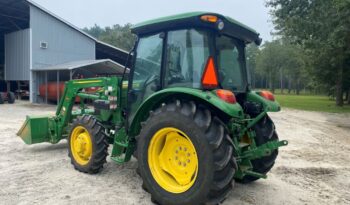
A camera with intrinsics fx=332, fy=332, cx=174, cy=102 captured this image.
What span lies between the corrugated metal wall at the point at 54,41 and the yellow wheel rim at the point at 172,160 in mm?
19180

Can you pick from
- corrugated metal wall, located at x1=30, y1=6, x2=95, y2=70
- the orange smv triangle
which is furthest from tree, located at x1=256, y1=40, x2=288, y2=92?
the orange smv triangle

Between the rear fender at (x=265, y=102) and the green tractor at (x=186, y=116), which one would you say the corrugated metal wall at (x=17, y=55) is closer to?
the green tractor at (x=186, y=116)

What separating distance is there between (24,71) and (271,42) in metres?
44.6

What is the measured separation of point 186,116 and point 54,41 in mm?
20146

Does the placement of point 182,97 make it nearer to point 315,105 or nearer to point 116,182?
point 116,182

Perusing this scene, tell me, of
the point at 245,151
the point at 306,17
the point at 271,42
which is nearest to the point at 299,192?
the point at 245,151

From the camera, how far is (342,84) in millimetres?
25266

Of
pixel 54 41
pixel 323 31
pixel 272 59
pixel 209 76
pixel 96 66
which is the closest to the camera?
pixel 209 76

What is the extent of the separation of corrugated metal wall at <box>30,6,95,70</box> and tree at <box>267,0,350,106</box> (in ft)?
45.5

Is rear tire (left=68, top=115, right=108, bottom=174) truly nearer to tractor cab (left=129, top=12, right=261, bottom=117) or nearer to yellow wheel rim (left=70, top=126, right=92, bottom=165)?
yellow wheel rim (left=70, top=126, right=92, bottom=165)

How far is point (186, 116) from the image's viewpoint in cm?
373

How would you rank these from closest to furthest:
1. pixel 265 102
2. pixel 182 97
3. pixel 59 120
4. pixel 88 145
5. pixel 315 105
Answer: pixel 182 97 → pixel 265 102 → pixel 88 145 → pixel 59 120 → pixel 315 105

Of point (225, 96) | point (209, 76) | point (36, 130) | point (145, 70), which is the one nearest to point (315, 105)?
point (36, 130)

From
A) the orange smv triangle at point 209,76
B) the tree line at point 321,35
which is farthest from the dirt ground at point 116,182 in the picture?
the tree line at point 321,35
